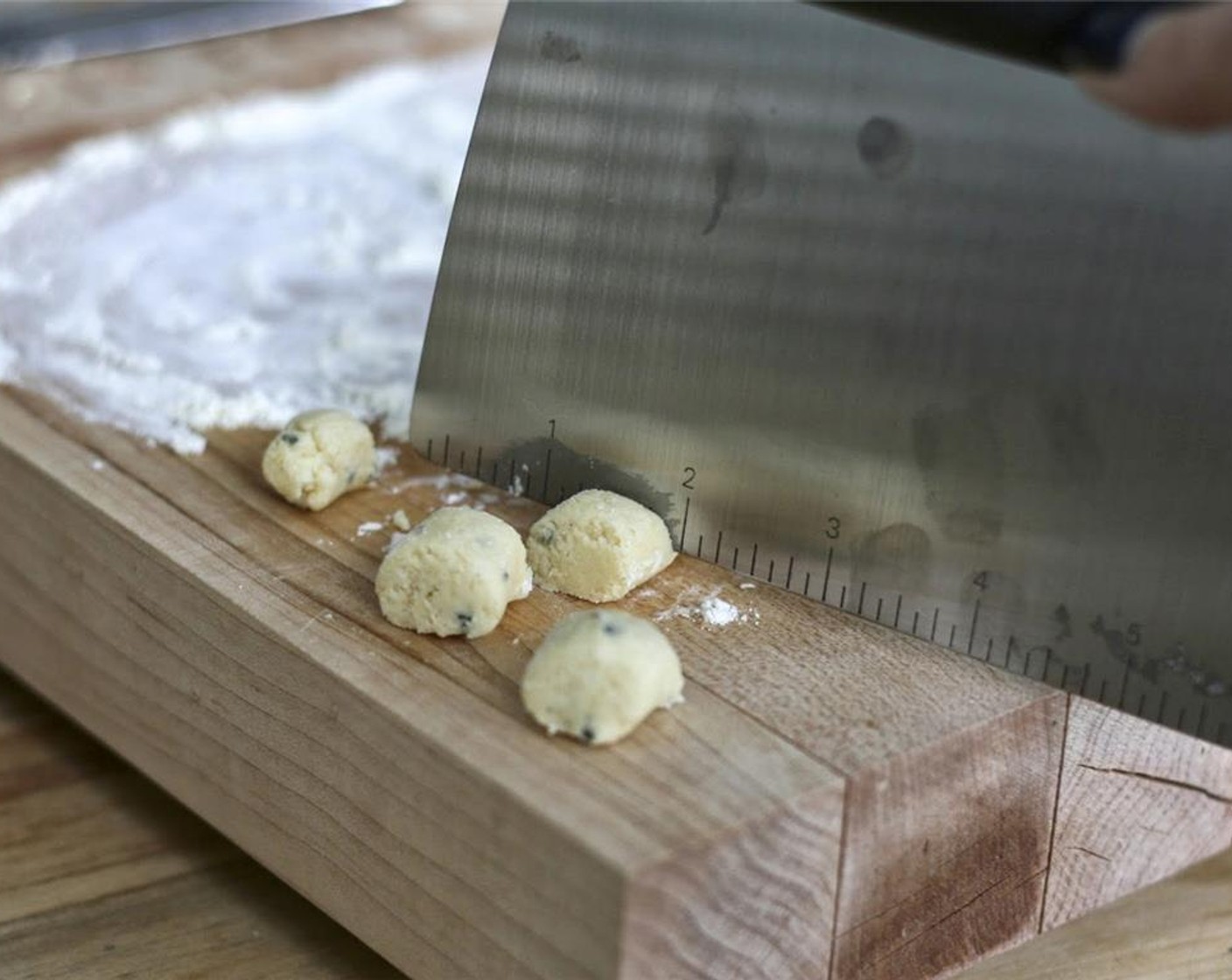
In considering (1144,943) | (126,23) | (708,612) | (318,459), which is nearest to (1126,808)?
(1144,943)

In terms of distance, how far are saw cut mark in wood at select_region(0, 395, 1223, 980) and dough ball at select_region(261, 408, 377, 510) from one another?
0.01 m

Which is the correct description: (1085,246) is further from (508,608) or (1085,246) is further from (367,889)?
(367,889)

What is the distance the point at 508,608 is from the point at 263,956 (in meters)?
0.24

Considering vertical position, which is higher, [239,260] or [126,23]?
A: [126,23]

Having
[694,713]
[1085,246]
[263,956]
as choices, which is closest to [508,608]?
[694,713]

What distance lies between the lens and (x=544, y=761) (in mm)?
844

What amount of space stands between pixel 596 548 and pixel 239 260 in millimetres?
590

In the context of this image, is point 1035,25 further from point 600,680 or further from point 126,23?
point 126,23

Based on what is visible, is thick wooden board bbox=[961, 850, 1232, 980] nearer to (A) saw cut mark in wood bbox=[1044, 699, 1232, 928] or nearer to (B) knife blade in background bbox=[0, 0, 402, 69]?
(A) saw cut mark in wood bbox=[1044, 699, 1232, 928]

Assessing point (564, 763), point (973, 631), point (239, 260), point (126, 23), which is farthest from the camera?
point (126, 23)

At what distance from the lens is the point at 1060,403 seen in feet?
3.09

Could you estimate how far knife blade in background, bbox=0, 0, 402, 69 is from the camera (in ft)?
6.33

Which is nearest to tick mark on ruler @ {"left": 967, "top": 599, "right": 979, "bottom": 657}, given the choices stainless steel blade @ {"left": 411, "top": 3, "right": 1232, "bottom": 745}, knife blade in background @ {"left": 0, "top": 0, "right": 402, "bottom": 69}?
stainless steel blade @ {"left": 411, "top": 3, "right": 1232, "bottom": 745}

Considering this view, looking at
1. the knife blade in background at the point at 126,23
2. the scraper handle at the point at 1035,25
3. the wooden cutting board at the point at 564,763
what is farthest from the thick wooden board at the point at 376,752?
the knife blade in background at the point at 126,23
